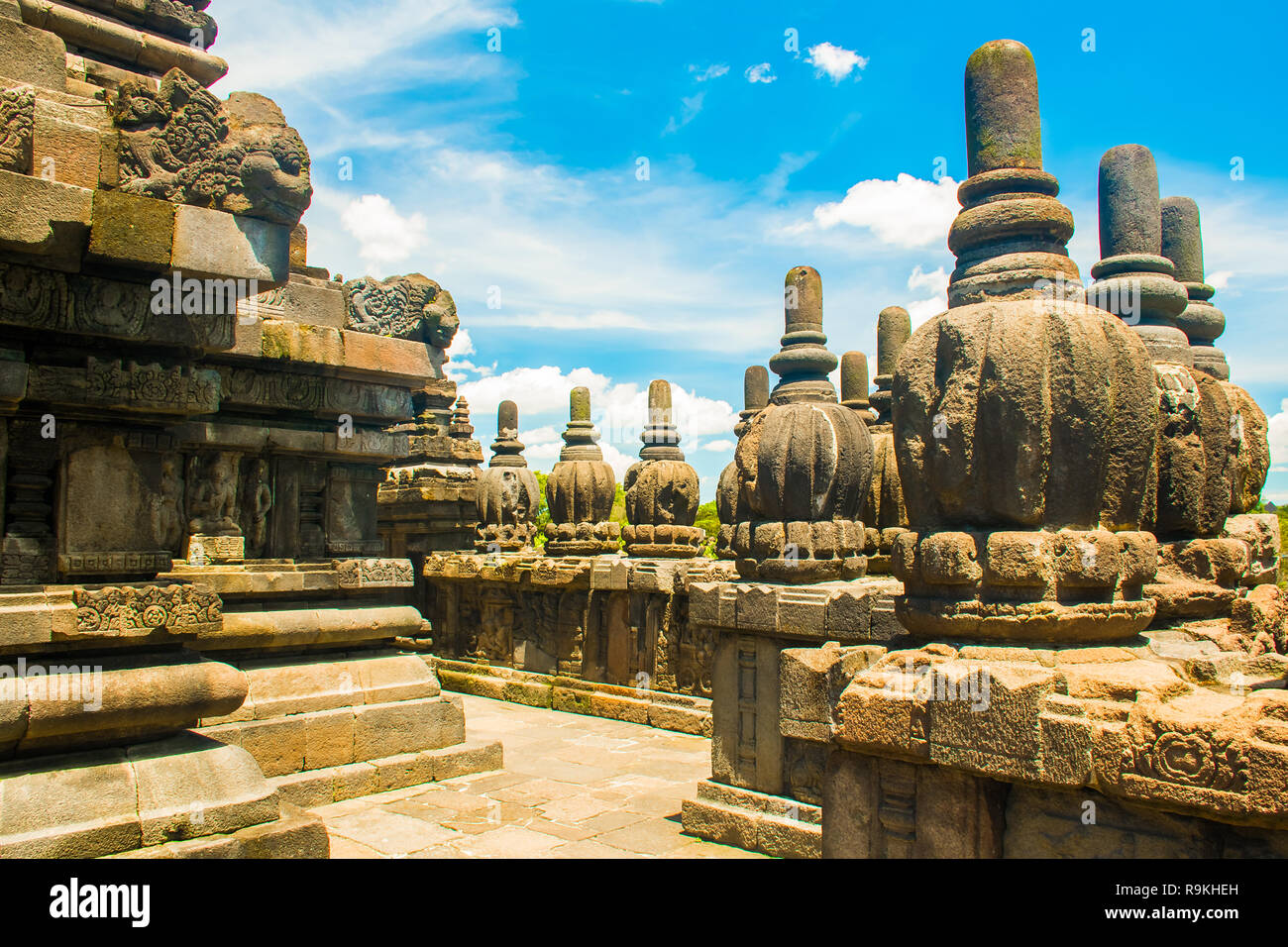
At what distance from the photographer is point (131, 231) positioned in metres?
3.76

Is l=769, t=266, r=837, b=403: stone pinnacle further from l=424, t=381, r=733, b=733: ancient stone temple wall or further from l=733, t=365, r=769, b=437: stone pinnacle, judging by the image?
l=733, t=365, r=769, b=437: stone pinnacle

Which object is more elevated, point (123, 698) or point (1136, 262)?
point (1136, 262)

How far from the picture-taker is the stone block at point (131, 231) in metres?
3.68

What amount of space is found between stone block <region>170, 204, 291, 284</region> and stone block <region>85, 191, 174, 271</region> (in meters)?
0.08

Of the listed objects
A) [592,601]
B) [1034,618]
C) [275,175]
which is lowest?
[592,601]

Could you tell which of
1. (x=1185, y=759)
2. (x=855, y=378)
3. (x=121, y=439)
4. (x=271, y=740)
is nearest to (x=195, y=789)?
(x=121, y=439)

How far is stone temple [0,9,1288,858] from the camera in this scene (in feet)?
9.80

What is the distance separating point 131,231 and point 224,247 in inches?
17.8

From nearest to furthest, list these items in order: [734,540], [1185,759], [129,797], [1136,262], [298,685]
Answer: [1185,759] < [129,797] < [1136,262] < [734,540] < [298,685]

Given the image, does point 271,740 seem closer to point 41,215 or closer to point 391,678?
point 391,678

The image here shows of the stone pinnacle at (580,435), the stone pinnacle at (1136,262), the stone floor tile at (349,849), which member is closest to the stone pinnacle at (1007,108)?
the stone pinnacle at (1136,262)

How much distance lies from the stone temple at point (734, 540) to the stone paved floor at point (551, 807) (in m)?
0.06

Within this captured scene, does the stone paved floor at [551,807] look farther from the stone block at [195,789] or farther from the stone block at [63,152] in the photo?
the stone block at [63,152]

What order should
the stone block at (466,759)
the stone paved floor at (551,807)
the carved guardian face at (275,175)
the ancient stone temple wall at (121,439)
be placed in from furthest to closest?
the stone block at (466,759)
the stone paved floor at (551,807)
the carved guardian face at (275,175)
the ancient stone temple wall at (121,439)
